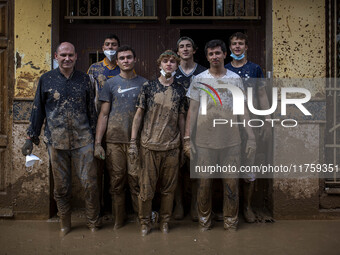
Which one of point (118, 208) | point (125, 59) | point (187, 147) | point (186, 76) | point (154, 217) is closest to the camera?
point (187, 147)

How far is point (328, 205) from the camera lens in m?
4.94

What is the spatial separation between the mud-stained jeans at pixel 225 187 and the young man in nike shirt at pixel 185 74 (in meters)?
0.35

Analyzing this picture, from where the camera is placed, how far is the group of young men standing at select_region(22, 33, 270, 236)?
4.29m

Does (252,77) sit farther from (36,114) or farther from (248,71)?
(36,114)

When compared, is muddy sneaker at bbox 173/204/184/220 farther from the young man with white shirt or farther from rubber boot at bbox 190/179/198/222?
the young man with white shirt

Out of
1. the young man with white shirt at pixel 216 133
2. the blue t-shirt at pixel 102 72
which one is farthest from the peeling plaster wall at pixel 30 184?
the young man with white shirt at pixel 216 133

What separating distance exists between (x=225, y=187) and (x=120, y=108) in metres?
1.53

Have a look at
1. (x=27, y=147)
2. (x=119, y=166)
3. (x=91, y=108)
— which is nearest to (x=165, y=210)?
(x=119, y=166)

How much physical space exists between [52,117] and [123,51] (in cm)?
110

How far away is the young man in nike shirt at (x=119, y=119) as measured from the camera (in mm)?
4410

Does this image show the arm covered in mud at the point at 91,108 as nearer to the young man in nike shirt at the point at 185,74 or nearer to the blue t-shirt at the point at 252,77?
the young man in nike shirt at the point at 185,74

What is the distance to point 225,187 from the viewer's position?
176 inches

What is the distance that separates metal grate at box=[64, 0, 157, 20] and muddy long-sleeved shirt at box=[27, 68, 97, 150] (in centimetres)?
128

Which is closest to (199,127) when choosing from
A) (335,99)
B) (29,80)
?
(335,99)
